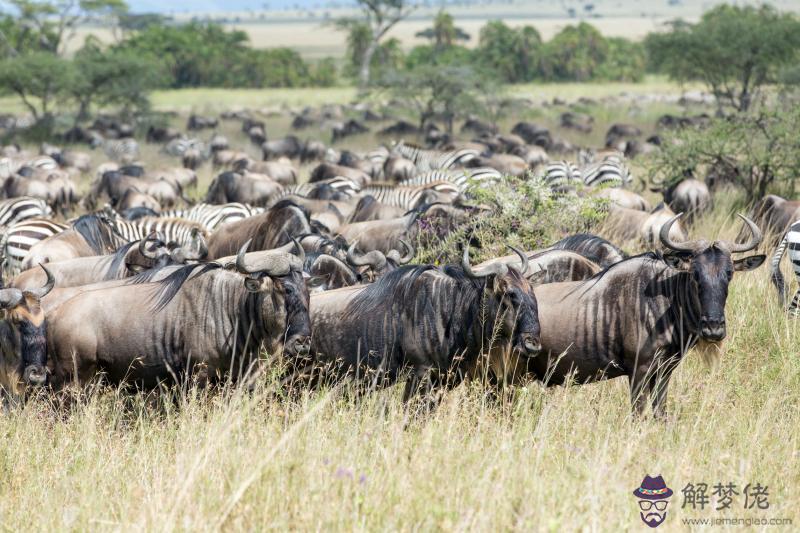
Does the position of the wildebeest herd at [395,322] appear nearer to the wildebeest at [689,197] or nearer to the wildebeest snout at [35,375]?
the wildebeest snout at [35,375]

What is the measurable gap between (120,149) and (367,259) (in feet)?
83.4

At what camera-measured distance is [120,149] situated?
3175 cm

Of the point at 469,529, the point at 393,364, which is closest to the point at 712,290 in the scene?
the point at 393,364

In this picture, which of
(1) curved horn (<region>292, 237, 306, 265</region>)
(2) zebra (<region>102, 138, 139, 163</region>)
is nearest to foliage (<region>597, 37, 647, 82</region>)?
(2) zebra (<region>102, 138, 139, 163</region>)

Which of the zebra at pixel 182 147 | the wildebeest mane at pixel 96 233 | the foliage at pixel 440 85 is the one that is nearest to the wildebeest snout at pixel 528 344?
the wildebeest mane at pixel 96 233

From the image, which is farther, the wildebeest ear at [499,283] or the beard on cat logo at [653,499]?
the wildebeest ear at [499,283]

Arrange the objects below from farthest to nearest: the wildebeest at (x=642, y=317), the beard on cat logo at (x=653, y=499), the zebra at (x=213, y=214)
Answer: the zebra at (x=213, y=214) → the wildebeest at (x=642, y=317) → the beard on cat logo at (x=653, y=499)

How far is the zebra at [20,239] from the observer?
10.5 metres

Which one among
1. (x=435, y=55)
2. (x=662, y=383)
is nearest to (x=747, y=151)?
(x=662, y=383)

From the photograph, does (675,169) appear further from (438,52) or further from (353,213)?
(438,52)

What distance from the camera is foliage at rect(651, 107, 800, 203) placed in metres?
14.2

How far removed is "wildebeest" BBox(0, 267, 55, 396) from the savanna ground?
0.21 m

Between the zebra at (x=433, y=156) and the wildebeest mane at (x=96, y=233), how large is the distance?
453 inches

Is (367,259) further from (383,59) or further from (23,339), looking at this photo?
(383,59)
